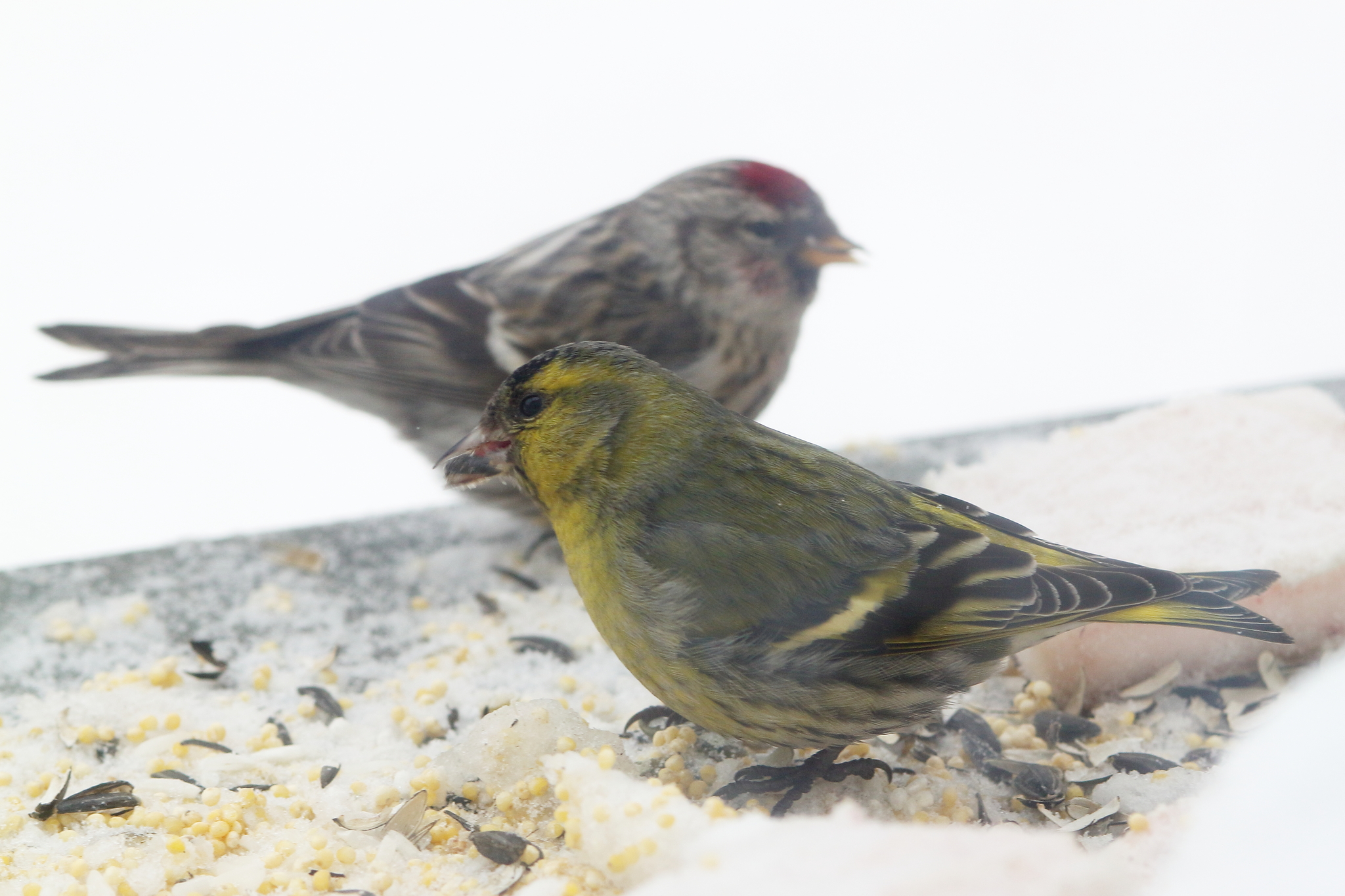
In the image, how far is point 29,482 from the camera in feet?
8.55

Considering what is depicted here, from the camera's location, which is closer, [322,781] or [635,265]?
[322,781]

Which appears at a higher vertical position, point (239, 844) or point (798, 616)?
point (798, 616)

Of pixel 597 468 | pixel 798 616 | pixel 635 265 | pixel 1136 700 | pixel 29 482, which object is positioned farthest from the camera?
pixel 29 482

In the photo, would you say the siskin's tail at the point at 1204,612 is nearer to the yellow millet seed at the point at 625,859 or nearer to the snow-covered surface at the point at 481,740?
the snow-covered surface at the point at 481,740

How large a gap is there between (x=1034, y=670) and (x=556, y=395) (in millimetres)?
742

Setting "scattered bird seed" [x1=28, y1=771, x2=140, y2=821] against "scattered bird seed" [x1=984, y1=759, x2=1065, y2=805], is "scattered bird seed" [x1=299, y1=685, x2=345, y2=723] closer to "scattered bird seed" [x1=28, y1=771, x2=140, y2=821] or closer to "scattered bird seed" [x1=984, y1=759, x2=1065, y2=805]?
"scattered bird seed" [x1=28, y1=771, x2=140, y2=821]

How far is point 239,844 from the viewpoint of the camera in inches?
48.6

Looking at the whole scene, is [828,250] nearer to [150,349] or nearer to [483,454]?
[483,454]

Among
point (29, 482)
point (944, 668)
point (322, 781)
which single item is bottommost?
point (29, 482)

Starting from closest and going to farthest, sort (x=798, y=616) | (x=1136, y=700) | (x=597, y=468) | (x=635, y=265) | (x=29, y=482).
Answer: (x=798, y=616), (x=597, y=468), (x=1136, y=700), (x=635, y=265), (x=29, y=482)

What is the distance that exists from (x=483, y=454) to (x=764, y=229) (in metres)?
0.92

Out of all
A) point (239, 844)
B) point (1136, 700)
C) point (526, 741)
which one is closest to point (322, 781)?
point (239, 844)

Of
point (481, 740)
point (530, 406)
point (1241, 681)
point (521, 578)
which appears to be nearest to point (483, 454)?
point (530, 406)

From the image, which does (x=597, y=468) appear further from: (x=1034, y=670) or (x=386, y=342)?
(x=386, y=342)
